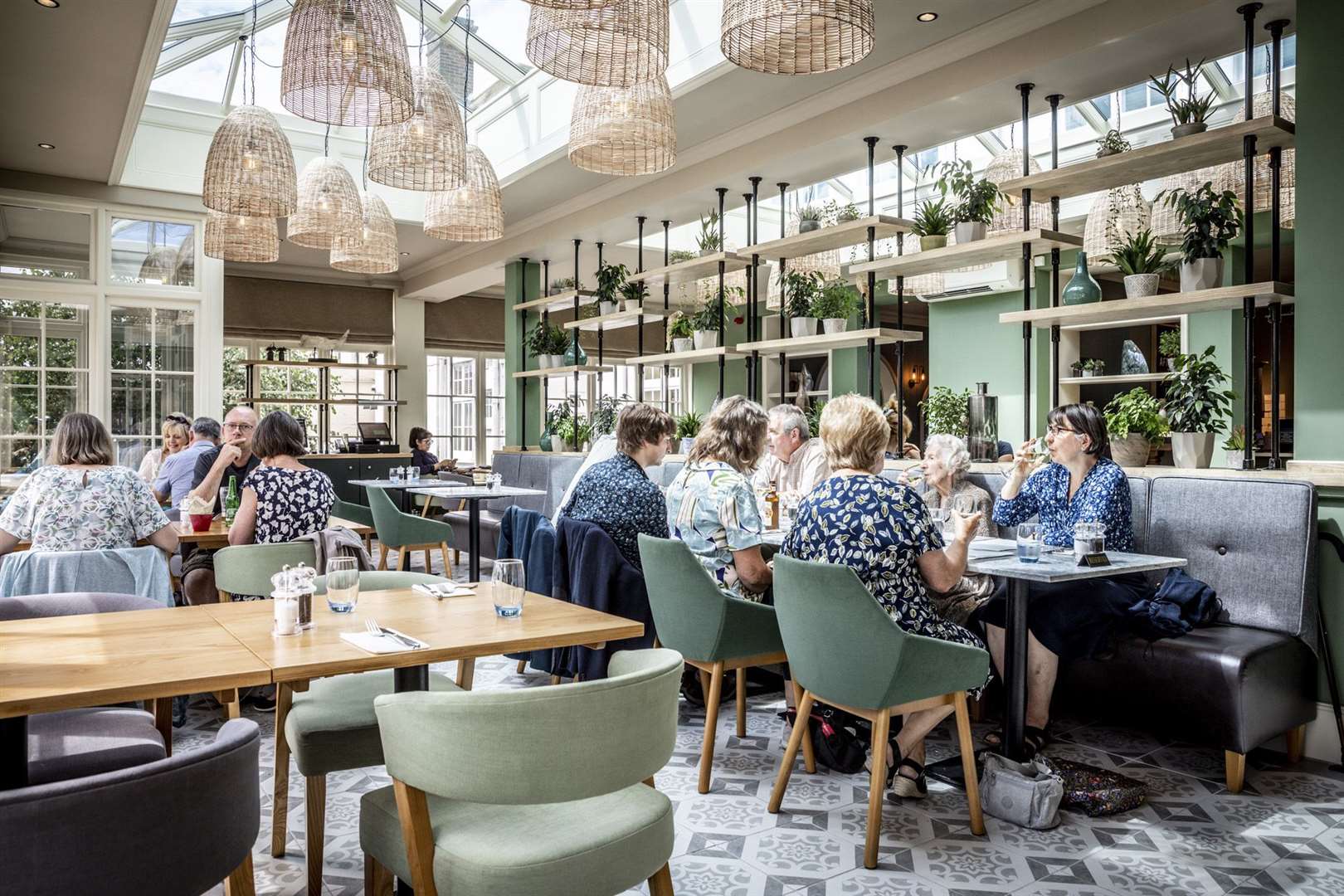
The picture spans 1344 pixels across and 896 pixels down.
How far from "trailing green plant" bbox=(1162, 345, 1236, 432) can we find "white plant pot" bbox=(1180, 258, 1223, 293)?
28 cm

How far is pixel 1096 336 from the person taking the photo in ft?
37.2

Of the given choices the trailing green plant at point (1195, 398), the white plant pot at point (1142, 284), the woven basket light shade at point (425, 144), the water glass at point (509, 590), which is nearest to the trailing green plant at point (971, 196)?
the white plant pot at point (1142, 284)

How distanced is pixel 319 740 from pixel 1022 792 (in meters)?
2.13

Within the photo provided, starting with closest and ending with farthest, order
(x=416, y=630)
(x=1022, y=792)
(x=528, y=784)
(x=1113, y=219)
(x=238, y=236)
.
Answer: (x=528, y=784) → (x=416, y=630) → (x=1022, y=792) → (x=238, y=236) → (x=1113, y=219)

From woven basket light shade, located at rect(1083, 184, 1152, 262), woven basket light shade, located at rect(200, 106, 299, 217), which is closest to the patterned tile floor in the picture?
woven basket light shade, located at rect(200, 106, 299, 217)

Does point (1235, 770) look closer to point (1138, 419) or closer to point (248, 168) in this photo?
point (1138, 419)

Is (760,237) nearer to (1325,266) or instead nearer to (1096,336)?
(1096,336)

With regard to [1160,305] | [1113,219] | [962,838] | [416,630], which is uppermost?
[1113,219]

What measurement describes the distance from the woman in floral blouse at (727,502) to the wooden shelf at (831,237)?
213 centimetres

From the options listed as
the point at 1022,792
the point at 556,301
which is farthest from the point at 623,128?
the point at 556,301

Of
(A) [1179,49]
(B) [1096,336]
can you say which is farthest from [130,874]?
(B) [1096,336]

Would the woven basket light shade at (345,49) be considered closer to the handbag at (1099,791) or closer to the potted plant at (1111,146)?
the handbag at (1099,791)

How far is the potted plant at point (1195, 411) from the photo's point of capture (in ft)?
13.4

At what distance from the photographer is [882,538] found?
2.95 m
